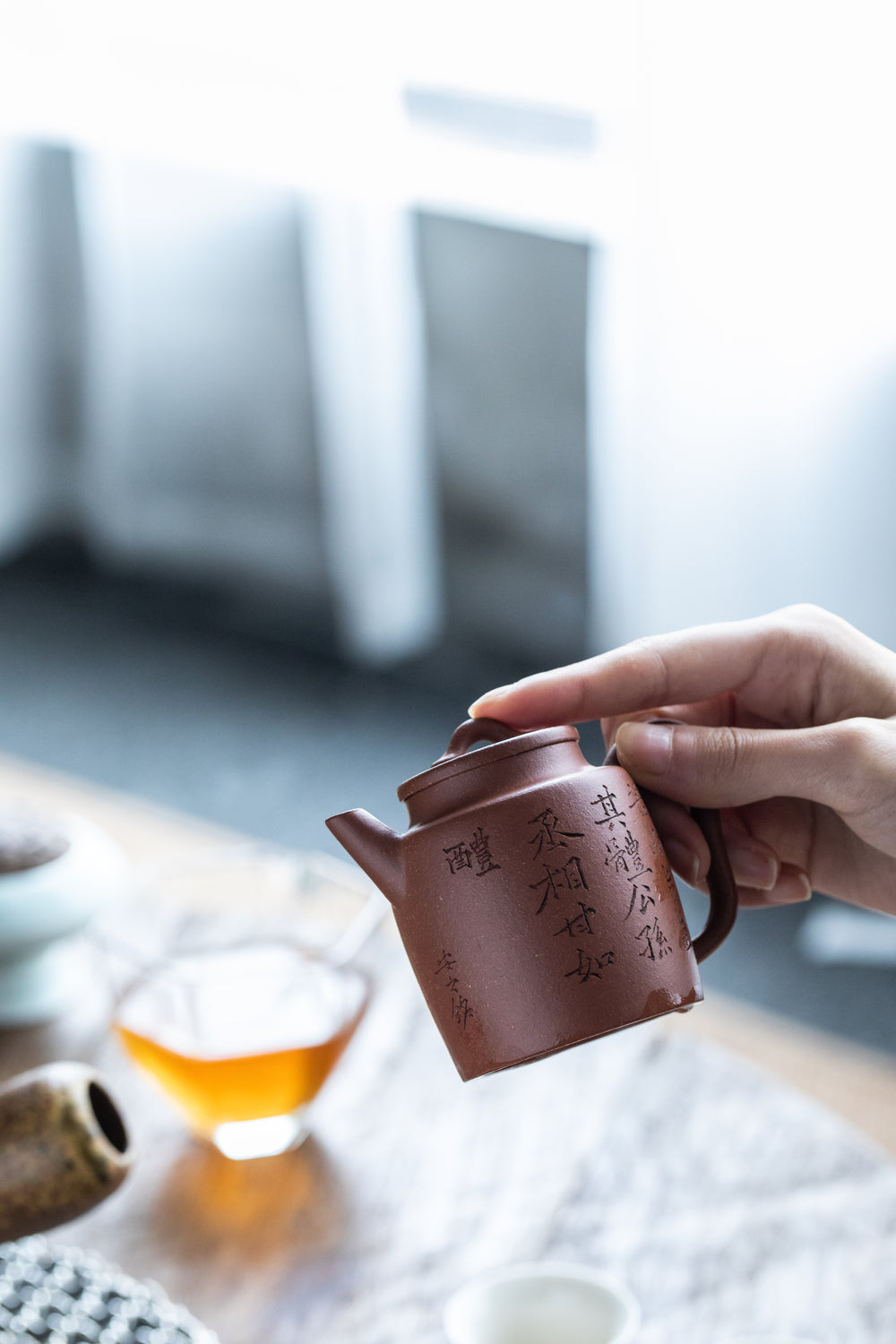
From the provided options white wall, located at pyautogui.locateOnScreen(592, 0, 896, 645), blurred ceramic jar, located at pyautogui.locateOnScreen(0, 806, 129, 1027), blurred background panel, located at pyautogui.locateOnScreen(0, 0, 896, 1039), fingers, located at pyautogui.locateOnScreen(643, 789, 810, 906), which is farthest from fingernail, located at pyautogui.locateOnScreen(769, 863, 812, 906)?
white wall, located at pyautogui.locateOnScreen(592, 0, 896, 645)

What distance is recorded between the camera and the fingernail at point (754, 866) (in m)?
0.93

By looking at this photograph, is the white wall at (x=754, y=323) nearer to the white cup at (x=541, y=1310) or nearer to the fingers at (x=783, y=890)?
the fingers at (x=783, y=890)

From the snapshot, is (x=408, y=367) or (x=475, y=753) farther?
(x=408, y=367)

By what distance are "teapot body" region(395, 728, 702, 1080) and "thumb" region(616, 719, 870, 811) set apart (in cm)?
12

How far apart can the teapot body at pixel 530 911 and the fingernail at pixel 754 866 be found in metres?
0.28

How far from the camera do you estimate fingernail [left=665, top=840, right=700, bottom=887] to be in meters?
0.75

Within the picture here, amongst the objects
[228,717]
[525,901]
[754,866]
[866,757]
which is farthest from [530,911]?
[228,717]

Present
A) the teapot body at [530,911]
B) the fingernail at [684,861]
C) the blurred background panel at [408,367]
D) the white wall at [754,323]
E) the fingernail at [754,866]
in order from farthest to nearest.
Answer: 1. the blurred background panel at [408,367]
2. the white wall at [754,323]
3. the fingernail at [754,866]
4. the fingernail at [684,861]
5. the teapot body at [530,911]

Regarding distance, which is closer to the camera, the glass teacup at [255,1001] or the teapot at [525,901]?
the teapot at [525,901]

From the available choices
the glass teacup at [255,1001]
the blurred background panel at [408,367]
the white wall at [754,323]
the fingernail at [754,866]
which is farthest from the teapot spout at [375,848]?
the white wall at [754,323]

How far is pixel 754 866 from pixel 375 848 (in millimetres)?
359

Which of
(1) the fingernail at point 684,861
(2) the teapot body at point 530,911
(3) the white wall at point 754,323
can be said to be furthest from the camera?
(3) the white wall at point 754,323

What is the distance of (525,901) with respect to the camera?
24.5 inches

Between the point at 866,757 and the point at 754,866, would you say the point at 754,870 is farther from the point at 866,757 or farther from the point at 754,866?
the point at 866,757
